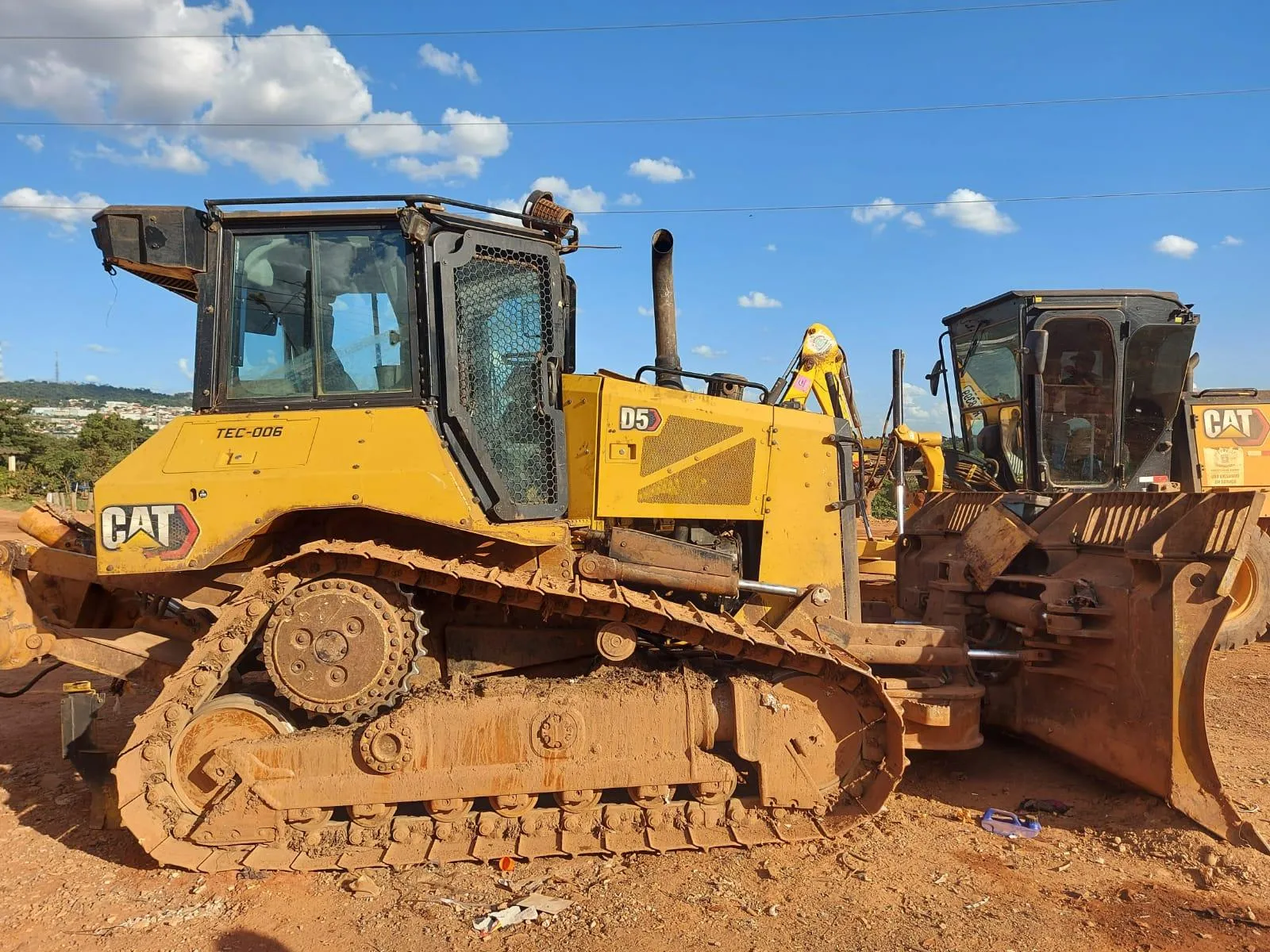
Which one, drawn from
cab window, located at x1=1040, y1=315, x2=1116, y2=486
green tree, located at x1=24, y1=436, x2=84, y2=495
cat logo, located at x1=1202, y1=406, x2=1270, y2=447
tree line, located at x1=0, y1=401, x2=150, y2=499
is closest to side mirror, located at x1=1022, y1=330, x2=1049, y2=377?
cab window, located at x1=1040, y1=315, x2=1116, y2=486

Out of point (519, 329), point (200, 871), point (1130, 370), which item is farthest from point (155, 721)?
point (1130, 370)

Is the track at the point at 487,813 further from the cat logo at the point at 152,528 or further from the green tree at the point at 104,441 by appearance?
the green tree at the point at 104,441

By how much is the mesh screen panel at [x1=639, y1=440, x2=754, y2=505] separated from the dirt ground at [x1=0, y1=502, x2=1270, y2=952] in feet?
6.00

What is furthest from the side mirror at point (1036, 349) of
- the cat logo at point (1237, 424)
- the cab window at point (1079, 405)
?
the cat logo at point (1237, 424)

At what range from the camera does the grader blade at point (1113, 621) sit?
13.4 ft

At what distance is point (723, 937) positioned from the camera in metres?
3.37

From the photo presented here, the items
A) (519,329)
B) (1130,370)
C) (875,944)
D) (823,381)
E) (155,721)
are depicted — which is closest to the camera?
(875,944)

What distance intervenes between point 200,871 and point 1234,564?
17.3 ft

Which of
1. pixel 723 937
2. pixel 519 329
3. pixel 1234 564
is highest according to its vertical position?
pixel 519 329

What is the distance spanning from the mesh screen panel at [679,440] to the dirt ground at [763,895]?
2.03m

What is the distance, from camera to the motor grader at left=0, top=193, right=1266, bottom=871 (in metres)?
3.96

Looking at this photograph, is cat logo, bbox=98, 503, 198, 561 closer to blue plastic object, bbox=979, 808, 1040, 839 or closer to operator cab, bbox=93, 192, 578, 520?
operator cab, bbox=93, 192, 578, 520

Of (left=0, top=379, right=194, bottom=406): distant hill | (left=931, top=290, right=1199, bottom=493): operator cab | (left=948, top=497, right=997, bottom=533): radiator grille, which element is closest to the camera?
(left=948, top=497, right=997, bottom=533): radiator grille

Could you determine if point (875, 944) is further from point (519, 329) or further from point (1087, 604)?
point (519, 329)
